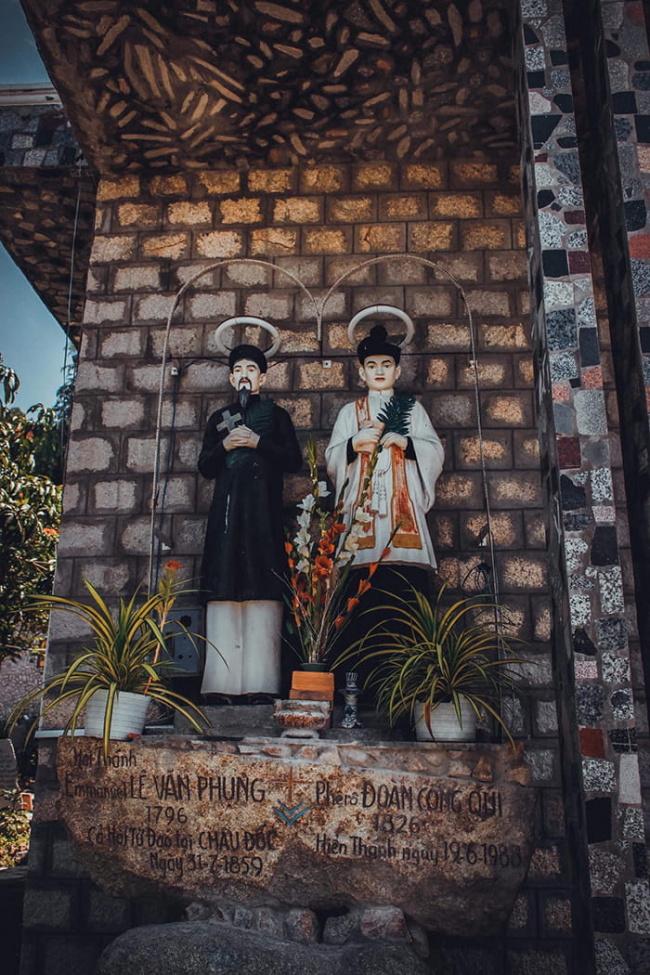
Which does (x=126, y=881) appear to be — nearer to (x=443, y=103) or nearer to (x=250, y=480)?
(x=250, y=480)

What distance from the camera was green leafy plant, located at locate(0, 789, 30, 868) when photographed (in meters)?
7.90

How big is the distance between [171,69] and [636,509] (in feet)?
13.6

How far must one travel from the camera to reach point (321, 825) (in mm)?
4051

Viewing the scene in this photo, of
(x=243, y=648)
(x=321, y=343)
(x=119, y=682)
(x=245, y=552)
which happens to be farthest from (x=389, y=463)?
(x=119, y=682)

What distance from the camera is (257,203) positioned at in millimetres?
6746

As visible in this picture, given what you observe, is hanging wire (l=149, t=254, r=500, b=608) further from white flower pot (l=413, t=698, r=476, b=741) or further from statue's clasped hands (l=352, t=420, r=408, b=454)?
white flower pot (l=413, t=698, r=476, b=741)

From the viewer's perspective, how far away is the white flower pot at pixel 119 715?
4332 millimetres

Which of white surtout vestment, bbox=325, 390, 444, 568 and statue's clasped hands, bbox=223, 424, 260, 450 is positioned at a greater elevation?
statue's clasped hands, bbox=223, 424, 260, 450

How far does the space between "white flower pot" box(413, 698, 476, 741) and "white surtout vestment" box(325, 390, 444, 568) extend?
2.92 feet

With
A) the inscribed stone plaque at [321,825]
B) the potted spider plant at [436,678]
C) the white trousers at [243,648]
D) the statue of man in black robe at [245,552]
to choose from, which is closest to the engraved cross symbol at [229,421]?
the statue of man in black robe at [245,552]

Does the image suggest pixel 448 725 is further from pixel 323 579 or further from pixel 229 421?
pixel 229 421

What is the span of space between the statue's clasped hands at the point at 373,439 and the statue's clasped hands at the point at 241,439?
1.93 ft

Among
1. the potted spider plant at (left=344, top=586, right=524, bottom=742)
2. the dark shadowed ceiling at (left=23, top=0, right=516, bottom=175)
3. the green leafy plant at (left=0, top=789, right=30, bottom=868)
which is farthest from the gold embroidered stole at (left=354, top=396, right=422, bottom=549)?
the green leafy plant at (left=0, top=789, right=30, bottom=868)

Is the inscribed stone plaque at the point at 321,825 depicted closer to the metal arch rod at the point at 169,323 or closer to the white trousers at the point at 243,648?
the white trousers at the point at 243,648
